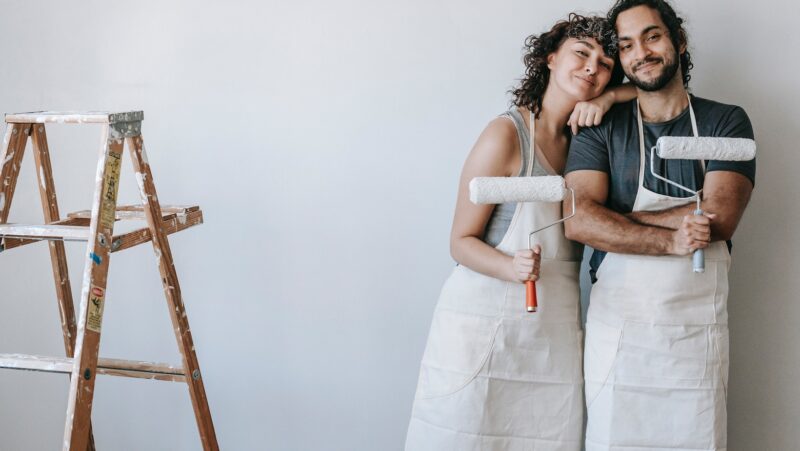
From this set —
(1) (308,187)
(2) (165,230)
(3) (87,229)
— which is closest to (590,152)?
(1) (308,187)

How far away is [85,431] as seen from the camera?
1.54 metres

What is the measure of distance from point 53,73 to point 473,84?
1.18m

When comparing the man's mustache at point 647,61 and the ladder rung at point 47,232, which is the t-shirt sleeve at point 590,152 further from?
the ladder rung at point 47,232

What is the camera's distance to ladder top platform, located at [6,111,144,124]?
5.31 feet

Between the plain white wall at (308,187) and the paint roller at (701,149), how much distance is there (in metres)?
0.50

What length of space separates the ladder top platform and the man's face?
107 cm

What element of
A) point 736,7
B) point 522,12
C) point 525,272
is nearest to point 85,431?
point 525,272

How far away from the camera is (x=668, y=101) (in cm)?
176

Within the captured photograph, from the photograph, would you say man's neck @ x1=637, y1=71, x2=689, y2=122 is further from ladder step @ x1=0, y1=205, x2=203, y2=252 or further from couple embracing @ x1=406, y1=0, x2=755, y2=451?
ladder step @ x1=0, y1=205, x2=203, y2=252

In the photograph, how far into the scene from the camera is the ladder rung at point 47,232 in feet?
5.17

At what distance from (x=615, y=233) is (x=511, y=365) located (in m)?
0.37

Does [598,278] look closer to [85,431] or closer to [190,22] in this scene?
[85,431]

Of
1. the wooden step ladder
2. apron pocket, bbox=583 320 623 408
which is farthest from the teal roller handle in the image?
the wooden step ladder

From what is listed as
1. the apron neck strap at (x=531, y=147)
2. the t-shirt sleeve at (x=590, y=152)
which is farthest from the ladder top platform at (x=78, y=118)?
the t-shirt sleeve at (x=590, y=152)
